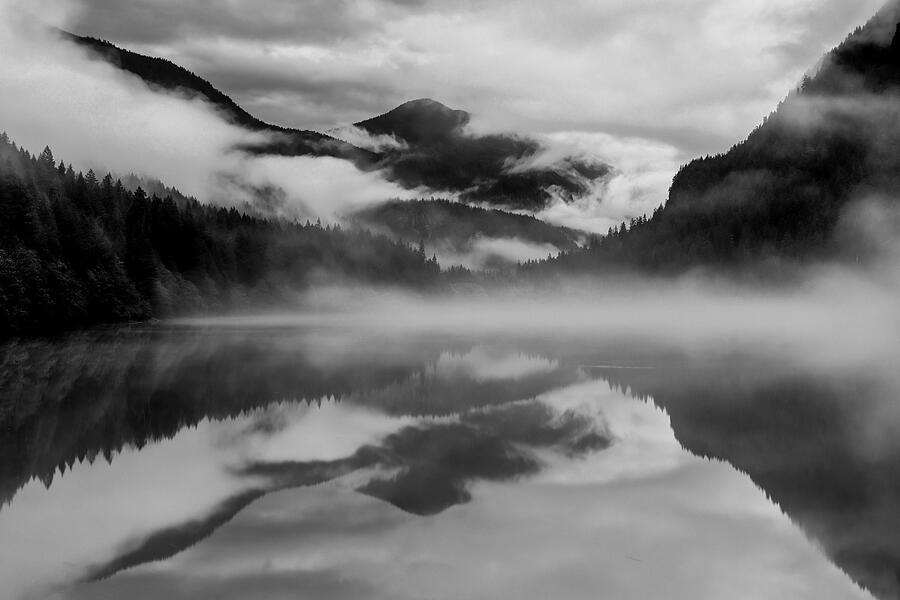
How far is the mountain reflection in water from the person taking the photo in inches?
596

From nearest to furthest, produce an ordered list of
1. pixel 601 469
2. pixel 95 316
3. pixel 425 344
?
pixel 601 469 < pixel 425 344 < pixel 95 316

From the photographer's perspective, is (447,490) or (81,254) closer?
(447,490)

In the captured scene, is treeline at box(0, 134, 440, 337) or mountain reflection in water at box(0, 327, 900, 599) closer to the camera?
mountain reflection in water at box(0, 327, 900, 599)

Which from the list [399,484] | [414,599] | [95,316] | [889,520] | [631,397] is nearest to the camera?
[414,599]

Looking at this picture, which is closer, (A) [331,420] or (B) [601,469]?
(B) [601,469]

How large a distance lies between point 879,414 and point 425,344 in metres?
52.1

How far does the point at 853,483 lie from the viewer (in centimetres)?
2184

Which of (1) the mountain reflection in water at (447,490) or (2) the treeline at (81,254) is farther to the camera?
(2) the treeline at (81,254)

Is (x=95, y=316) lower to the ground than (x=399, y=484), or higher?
lower

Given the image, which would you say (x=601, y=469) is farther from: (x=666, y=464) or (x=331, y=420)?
(x=331, y=420)

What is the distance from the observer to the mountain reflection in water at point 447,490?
1513cm

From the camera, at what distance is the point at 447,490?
21.0 metres

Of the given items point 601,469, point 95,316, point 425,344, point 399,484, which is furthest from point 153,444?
point 95,316

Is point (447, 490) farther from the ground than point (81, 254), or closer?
farther from the ground
